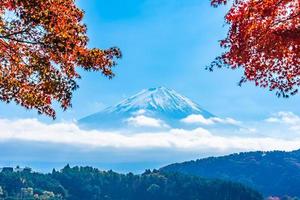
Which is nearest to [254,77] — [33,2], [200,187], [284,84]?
[284,84]

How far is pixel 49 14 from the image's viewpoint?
16.3 metres

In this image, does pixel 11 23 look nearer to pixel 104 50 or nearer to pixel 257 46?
pixel 104 50

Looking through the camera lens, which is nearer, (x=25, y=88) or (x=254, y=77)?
(x=254, y=77)

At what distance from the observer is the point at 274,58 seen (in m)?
15.9

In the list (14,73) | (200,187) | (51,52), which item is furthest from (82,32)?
(200,187)

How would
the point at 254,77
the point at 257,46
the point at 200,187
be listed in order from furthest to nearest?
the point at 200,187 < the point at 254,77 < the point at 257,46

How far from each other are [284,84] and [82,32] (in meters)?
5.79

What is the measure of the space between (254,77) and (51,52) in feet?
18.2

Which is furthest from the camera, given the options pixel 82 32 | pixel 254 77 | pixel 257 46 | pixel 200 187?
pixel 200 187

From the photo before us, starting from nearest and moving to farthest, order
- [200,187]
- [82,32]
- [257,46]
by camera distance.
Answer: [257,46]
[82,32]
[200,187]

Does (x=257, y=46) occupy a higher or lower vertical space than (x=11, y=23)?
lower

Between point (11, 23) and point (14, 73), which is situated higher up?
point (11, 23)

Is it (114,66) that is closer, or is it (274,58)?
(274,58)

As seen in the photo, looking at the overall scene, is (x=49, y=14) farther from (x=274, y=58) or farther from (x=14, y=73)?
(x=274, y=58)
